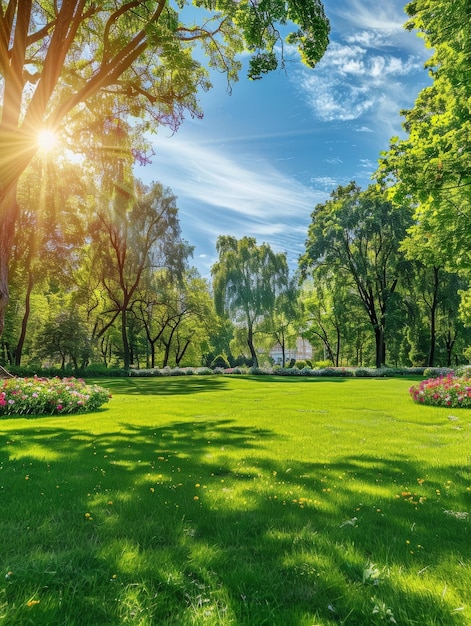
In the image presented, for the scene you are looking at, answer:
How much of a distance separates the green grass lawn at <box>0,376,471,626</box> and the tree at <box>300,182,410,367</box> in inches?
1189

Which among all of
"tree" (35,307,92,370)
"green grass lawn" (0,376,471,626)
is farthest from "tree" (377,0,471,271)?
"tree" (35,307,92,370)

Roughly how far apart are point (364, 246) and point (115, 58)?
3097 cm

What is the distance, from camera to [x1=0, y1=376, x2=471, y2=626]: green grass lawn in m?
2.12

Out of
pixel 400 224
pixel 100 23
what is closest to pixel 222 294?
pixel 400 224

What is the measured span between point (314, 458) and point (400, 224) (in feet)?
105

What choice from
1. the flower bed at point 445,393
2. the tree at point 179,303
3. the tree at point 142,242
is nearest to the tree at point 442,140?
the flower bed at point 445,393

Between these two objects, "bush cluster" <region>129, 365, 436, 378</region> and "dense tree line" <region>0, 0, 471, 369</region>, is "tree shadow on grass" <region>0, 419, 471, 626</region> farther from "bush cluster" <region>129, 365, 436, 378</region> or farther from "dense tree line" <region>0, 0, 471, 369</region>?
"bush cluster" <region>129, 365, 436, 378</region>

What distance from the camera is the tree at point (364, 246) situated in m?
33.0

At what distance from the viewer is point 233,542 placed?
295cm

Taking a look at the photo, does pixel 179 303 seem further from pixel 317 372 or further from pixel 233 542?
pixel 233 542

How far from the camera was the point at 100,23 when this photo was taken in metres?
12.6

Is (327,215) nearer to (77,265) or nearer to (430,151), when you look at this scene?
(77,265)

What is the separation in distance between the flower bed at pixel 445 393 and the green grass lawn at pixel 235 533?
5769 mm

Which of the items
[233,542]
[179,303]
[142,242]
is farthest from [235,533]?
[179,303]
